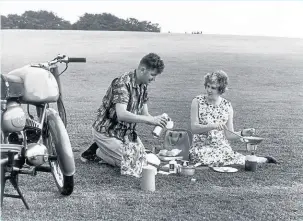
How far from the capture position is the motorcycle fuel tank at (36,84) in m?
3.41

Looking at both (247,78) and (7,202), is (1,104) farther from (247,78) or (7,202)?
(247,78)

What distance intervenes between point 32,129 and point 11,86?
441mm

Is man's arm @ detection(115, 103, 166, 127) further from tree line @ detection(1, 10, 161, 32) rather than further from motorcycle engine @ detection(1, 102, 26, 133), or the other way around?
tree line @ detection(1, 10, 161, 32)

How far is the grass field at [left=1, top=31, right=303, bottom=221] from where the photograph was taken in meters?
3.64

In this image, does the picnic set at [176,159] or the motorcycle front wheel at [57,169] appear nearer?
the motorcycle front wheel at [57,169]

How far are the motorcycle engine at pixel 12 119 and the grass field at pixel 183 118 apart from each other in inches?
24.1

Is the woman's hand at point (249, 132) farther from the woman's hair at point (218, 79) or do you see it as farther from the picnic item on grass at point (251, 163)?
the woman's hair at point (218, 79)

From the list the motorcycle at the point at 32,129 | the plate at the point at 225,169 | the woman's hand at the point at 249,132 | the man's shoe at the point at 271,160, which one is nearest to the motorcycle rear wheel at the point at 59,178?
the motorcycle at the point at 32,129

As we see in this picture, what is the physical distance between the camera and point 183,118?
8422 millimetres

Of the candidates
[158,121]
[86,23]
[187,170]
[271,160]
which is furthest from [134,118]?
[86,23]

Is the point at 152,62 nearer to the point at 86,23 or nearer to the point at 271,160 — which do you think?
the point at 271,160

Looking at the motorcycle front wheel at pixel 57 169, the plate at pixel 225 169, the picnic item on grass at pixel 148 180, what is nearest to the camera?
the motorcycle front wheel at pixel 57 169

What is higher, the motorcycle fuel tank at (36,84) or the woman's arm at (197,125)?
the motorcycle fuel tank at (36,84)

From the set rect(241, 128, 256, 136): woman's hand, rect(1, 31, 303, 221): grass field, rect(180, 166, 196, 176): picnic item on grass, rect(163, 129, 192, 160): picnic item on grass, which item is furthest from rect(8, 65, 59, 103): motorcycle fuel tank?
rect(241, 128, 256, 136): woman's hand
